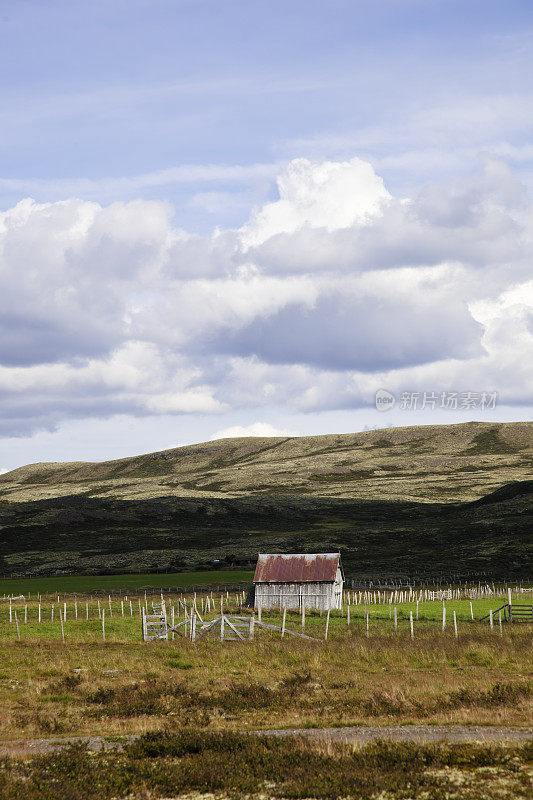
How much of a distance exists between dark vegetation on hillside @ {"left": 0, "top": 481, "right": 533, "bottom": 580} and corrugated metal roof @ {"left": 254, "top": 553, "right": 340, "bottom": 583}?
30.2m

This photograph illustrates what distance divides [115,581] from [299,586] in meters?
35.1

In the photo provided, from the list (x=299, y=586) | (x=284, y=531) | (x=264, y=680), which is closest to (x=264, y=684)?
(x=264, y=680)

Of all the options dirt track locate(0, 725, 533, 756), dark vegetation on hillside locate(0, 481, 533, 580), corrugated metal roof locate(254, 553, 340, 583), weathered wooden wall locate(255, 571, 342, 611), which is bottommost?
dark vegetation on hillside locate(0, 481, 533, 580)

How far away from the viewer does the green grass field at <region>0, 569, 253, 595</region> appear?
267ft

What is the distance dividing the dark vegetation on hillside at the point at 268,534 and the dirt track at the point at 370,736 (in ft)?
236

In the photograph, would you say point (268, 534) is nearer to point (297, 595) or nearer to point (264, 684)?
point (297, 595)

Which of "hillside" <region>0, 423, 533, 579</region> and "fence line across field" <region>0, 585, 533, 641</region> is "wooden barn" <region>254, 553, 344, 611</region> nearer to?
"fence line across field" <region>0, 585, 533, 641</region>

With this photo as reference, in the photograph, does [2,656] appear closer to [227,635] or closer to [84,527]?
[227,635]

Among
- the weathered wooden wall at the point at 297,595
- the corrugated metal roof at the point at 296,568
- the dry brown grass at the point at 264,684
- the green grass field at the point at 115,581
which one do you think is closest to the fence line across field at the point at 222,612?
the weathered wooden wall at the point at 297,595

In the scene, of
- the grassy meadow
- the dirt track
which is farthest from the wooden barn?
the dirt track

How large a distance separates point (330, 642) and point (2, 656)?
15.0 m

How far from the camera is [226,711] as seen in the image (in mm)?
23328

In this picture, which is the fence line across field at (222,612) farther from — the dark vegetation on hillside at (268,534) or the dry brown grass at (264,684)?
the dark vegetation on hillside at (268,534)

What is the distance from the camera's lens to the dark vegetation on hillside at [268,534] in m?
107
